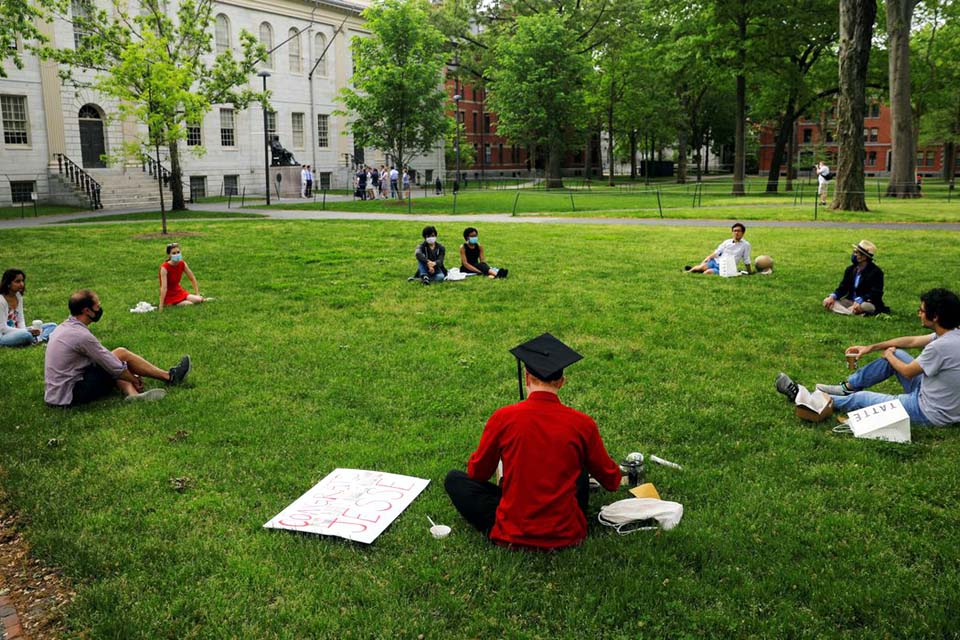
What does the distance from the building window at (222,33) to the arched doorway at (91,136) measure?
9.88 m

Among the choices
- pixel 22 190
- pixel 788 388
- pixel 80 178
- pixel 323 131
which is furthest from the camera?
pixel 323 131

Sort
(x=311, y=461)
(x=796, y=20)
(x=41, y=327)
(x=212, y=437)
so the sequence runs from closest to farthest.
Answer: (x=311, y=461)
(x=212, y=437)
(x=41, y=327)
(x=796, y=20)

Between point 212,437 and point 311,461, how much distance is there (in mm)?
1148

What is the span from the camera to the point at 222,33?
5000 cm

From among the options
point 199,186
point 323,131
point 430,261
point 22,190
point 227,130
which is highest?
point 323,131

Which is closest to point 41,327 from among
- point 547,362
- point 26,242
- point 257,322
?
point 257,322

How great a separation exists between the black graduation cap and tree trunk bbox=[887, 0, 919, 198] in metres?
36.4

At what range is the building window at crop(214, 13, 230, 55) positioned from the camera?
4962cm

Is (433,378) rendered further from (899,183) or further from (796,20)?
(796,20)

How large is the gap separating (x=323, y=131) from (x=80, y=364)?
53.3m

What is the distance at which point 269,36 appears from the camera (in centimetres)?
5306

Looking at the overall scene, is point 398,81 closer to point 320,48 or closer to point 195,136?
point 195,136

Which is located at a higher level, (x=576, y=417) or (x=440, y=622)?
(x=576, y=417)

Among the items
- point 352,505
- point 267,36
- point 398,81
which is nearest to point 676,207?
point 398,81
